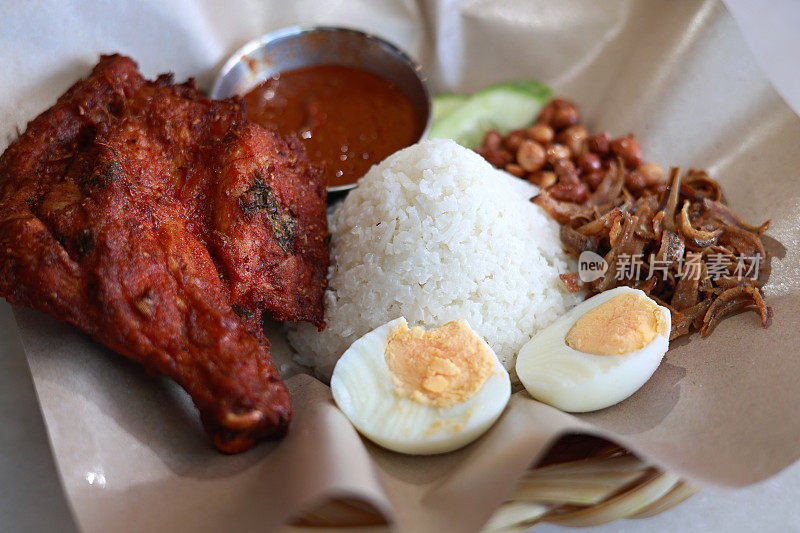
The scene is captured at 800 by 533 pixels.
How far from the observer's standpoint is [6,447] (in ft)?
8.79

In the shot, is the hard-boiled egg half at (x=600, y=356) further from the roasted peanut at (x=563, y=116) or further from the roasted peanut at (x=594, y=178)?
the roasted peanut at (x=563, y=116)

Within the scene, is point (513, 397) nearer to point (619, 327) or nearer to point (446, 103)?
point (619, 327)

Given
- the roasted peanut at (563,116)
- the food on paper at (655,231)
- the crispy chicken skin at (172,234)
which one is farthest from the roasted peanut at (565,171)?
the crispy chicken skin at (172,234)

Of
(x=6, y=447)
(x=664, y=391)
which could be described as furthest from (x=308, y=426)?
(x=6, y=447)

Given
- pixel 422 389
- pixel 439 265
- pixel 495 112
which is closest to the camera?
pixel 422 389

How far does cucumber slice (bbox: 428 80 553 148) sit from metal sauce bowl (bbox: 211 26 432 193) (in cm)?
29

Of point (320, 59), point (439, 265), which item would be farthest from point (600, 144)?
point (320, 59)

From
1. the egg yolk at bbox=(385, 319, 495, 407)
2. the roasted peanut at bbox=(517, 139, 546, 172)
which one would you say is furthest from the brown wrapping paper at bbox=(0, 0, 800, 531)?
the roasted peanut at bbox=(517, 139, 546, 172)

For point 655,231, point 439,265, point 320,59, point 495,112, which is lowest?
point 655,231

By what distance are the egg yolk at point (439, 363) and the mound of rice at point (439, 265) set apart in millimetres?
298

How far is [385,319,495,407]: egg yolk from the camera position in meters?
2.15

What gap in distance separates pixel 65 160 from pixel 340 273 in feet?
3.81

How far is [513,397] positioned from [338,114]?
6.40 ft

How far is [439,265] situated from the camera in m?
2.65
